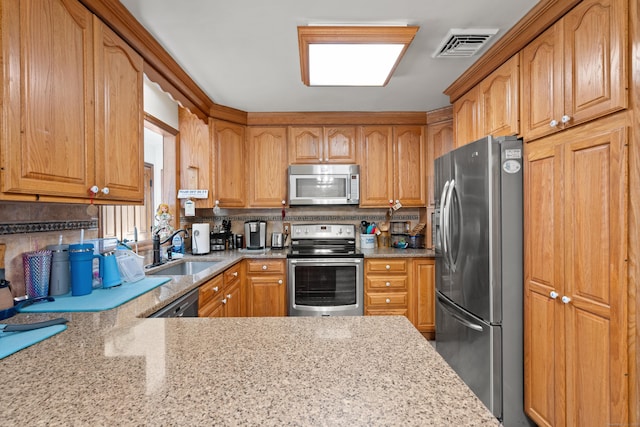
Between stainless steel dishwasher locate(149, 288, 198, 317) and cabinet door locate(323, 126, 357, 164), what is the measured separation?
77.4 inches

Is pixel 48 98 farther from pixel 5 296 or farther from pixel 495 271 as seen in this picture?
pixel 495 271

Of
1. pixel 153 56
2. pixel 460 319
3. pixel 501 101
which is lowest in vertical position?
pixel 460 319

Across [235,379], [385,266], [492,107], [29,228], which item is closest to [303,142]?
[385,266]

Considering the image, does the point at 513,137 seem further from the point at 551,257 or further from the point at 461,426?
the point at 461,426

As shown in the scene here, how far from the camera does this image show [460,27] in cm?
168

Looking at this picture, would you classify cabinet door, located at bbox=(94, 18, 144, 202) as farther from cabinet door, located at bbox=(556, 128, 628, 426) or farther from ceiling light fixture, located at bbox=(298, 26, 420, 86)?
cabinet door, located at bbox=(556, 128, 628, 426)

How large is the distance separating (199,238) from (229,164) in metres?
0.83

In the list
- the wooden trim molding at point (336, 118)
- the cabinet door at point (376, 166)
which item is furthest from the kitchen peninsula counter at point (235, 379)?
the wooden trim molding at point (336, 118)

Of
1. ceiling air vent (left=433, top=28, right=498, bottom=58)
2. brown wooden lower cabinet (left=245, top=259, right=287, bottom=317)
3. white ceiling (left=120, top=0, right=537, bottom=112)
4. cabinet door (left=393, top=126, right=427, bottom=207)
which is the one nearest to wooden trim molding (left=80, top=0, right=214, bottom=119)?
white ceiling (left=120, top=0, right=537, bottom=112)

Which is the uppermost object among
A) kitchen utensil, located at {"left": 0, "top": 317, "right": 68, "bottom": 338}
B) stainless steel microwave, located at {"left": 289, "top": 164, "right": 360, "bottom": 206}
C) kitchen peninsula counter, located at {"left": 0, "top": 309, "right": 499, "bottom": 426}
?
stainless steel microwave, located at {"left": 289, "top": 164, "right": 360, "bottom": 206}

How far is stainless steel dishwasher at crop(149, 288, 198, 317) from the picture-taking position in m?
1.41

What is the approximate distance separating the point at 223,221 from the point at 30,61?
93.1 inches

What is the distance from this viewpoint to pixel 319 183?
10.2 feet

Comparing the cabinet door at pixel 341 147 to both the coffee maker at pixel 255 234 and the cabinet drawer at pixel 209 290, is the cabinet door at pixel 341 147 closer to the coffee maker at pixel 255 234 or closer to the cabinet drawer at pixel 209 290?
the coffee maker at pixel 255 234
